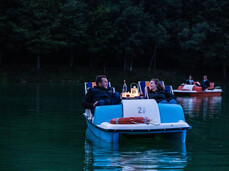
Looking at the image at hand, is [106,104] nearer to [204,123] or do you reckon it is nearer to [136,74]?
[204,123]

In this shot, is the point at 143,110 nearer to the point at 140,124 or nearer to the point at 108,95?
the point at 140,124

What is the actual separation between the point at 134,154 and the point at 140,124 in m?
0.73

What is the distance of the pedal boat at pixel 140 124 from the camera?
956 centimetres

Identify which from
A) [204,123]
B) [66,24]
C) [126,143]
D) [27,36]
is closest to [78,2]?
[66,24]

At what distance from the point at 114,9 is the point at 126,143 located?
4650 centimetres

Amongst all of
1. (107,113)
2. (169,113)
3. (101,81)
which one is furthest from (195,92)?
(107,113)

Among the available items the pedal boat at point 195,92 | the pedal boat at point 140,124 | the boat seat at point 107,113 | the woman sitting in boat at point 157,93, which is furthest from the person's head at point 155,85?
the pedal boat at point 195,92

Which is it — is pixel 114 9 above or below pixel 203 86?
above

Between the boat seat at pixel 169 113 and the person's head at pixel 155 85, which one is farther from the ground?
the person's head at pixel 155 85

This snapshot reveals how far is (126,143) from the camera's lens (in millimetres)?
10539

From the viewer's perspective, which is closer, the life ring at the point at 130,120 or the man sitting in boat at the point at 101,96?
the life ring at the point at 130,120

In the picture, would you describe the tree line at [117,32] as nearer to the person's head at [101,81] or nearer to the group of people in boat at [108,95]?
the group of people in boat at [108,95]

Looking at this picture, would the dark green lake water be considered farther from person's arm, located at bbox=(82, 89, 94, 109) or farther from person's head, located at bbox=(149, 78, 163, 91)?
person's head, located at bbox=(149, 78, 163, 91)

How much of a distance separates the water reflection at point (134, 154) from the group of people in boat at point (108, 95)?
0.99 m
